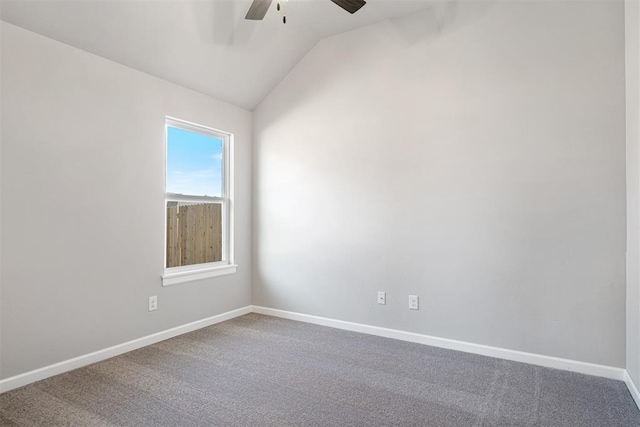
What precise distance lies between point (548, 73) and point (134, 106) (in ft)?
11.0

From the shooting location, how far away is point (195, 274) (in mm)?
3592

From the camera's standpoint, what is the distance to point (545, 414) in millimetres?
2045

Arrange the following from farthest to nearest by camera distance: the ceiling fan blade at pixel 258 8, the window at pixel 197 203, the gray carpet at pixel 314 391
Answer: the window at pixel 197 203
the ceiling fan blade at pixel 258 8
the gray carpet at pixel 314 391

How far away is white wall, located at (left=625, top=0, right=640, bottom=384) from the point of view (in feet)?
7.20

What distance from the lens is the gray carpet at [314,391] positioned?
6.58ft

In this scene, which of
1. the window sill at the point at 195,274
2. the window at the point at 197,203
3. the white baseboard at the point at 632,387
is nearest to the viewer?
the white baseboard at the point at 632,387

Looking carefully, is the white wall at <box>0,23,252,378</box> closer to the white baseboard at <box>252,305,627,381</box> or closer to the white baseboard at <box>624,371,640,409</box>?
the white baseboard at <box>252,305,627,381</box>

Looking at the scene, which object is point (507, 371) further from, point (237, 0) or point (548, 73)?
point (237, 0)

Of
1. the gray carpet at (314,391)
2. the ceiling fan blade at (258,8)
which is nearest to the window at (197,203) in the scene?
the gray carpet at (314,391)

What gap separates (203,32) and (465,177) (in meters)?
2.58

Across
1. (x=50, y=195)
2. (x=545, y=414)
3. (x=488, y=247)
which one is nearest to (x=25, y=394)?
(x=50, y=195)

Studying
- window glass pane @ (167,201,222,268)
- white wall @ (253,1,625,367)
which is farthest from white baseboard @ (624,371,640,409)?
window glass pane @ (167,201,222,268)

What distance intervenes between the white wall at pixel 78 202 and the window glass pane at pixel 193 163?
21 cm

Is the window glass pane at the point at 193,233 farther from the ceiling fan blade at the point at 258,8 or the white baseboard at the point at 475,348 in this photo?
the ceiling fan blade at the point at 258,8
